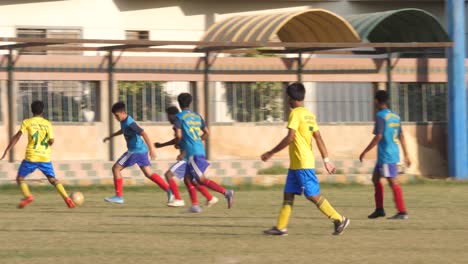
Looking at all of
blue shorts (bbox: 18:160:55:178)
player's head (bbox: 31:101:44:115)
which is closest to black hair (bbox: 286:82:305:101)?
player's head (bbox: 31:101:44:115)

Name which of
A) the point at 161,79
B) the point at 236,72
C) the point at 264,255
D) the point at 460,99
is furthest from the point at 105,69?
the point at 264,255

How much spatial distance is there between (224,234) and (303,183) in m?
1.31

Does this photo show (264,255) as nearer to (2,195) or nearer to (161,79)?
(2,195)

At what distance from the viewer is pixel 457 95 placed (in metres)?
26.6

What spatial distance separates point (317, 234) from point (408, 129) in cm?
1369

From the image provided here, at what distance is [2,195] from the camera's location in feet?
73.8

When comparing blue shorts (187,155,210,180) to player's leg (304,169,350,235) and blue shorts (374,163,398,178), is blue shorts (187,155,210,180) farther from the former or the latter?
player's leg (304,169,350,235)

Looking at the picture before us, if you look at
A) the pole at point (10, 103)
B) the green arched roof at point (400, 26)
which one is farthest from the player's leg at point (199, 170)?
the green arched roof at point (400, 26)

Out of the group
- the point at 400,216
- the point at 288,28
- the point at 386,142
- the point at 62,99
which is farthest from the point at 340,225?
the point at 288,28

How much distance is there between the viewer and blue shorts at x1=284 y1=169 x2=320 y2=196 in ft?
44.9

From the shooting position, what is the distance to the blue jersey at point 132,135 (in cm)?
1872

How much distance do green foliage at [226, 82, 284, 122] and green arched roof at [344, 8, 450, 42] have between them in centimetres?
283

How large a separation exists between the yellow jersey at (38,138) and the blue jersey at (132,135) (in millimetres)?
1176

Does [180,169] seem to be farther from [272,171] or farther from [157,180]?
[272,171]
